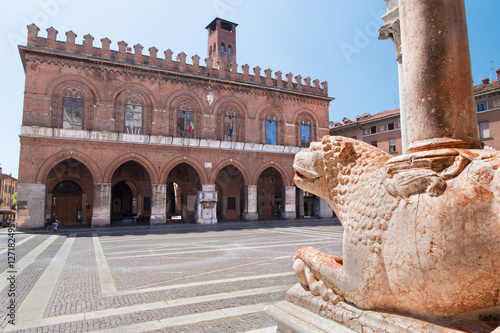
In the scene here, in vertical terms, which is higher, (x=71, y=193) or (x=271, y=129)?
(x=271, y=129)

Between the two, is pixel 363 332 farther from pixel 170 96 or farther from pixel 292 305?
pixel 170 96

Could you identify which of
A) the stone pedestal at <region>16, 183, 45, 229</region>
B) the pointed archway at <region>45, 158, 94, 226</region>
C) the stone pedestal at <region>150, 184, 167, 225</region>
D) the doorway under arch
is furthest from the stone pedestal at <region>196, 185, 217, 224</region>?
the stone pedestal at <region>16, 183, 45, 229</region>

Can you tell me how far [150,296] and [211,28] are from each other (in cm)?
3976

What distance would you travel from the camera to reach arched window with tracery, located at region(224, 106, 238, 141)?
2420 centimetres

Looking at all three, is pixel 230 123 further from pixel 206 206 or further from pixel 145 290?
pixel 145 290

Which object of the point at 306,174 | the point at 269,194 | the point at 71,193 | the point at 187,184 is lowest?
the point at 306,174

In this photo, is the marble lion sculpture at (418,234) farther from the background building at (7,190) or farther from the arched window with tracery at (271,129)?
the background building at (7,190)

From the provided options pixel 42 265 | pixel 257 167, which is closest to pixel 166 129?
pixel 257 167

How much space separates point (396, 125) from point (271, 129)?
554 inches

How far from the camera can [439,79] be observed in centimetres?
231

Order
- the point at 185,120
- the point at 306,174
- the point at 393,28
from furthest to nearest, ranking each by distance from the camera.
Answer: the point at 185,120 → the point at 393,28 → the point at 306,174

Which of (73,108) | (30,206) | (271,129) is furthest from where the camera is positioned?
(271,129)

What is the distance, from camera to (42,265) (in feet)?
26.2

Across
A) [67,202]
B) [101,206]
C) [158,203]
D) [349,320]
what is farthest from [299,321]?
[67,202]
